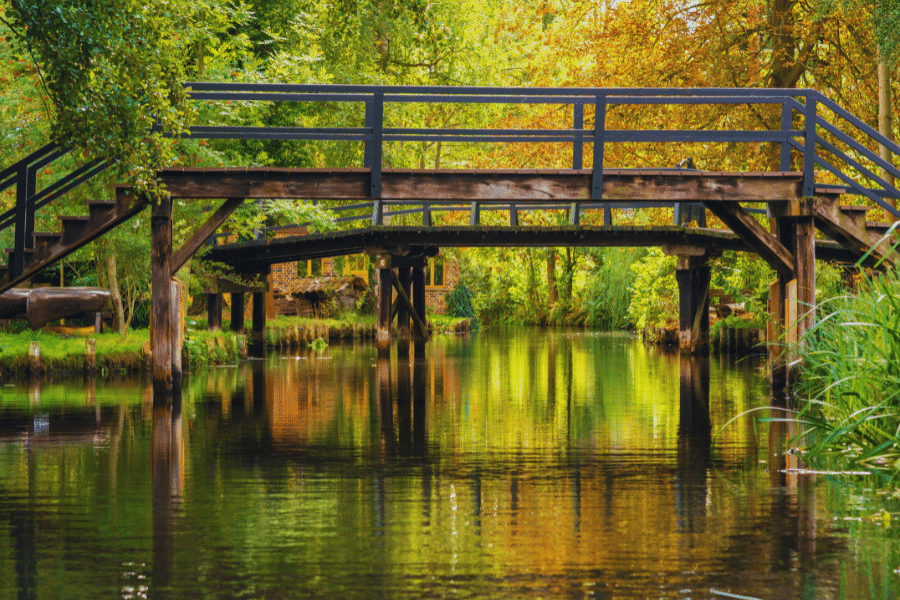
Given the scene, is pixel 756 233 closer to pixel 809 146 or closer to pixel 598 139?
pixel 809 146

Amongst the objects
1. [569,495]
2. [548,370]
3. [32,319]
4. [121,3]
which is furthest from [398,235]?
[569,495]

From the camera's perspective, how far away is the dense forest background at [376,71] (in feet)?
37.7

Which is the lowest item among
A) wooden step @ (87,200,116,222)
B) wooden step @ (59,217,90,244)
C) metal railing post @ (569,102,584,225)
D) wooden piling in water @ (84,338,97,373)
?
wooden piling in water @ (84,338,97,373)

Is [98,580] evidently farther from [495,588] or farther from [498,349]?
[498,349]

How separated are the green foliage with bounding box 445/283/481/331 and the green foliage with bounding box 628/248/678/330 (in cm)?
1135

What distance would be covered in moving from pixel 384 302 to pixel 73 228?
1275cm

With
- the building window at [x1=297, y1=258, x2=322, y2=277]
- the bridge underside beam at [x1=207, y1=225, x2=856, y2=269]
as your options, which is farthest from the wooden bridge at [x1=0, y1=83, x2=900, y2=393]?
the building window at [x1=297, y1=258, x2=322, y2=277]

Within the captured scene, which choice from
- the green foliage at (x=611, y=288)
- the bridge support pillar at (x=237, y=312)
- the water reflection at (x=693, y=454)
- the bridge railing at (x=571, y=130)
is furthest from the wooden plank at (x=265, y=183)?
the green foliage at (x=611, y=288)

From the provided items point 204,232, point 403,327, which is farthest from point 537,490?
point 403,327

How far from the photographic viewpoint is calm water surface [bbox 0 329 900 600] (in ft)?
17.3

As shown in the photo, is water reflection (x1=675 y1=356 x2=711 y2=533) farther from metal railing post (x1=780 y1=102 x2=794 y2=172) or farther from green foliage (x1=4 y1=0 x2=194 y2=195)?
green foliage (x1=4 y1=0 x2=194 y2=195)

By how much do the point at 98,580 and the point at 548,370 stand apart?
620 inches

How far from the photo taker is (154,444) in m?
10.3

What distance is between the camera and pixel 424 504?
7230mm
